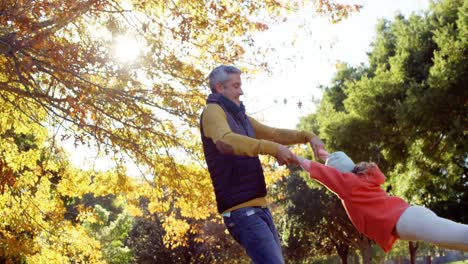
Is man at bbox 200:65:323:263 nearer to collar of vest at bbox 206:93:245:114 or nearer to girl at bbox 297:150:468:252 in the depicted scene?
collar of vest at bbox 206:93:245:114

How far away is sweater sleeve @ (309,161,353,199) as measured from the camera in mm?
3697

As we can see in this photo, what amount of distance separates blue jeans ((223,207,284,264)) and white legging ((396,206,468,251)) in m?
0.83

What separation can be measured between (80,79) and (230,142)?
210 inches

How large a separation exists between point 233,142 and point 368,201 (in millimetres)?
1040

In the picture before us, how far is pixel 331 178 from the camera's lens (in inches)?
147

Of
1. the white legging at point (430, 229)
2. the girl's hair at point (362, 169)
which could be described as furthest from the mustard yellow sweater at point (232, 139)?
the white legging at point (430, 229)

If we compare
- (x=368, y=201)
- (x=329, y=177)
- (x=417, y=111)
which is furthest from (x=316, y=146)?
(x=417, y=111)

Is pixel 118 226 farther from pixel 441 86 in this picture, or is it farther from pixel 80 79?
pixel 80 79

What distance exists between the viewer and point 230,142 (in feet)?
11.3

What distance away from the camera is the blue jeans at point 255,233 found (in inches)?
A: 135

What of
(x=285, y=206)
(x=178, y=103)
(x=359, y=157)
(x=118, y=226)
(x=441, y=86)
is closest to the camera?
(x=178, y=103)

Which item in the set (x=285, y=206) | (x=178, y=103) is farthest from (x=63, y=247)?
(x=285, y=206)

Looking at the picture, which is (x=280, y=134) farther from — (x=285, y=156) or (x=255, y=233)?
(x=255, y=233)

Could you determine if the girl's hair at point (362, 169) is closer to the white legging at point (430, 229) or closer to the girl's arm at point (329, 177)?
the girl's arm at point (329, 177)
